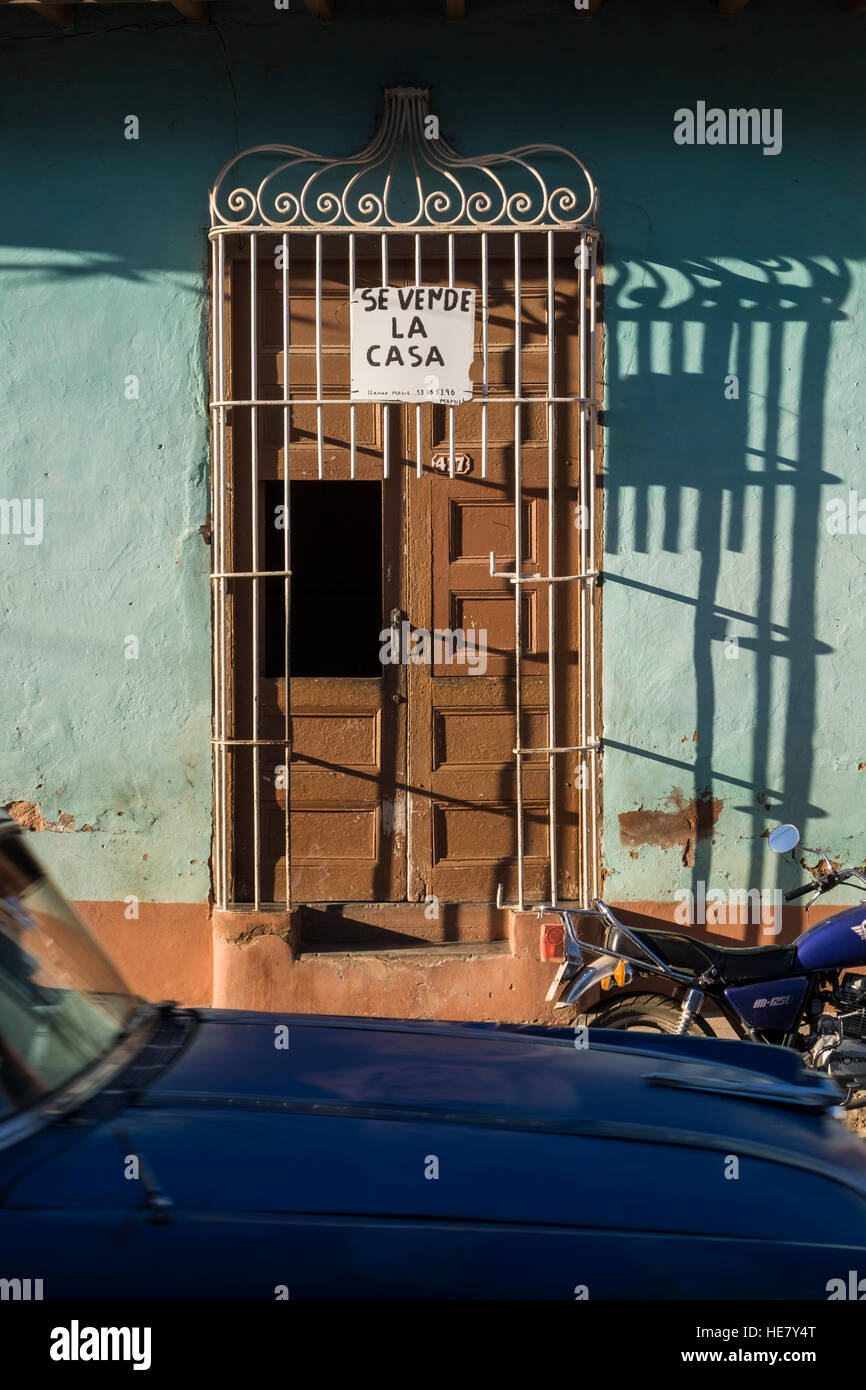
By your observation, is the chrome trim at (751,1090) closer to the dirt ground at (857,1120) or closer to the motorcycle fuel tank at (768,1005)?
the motorcycle fuel tank at (768,1005)

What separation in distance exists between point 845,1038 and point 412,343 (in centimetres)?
351

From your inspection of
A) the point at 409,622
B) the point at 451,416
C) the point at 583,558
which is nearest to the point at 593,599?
the point at 583,558

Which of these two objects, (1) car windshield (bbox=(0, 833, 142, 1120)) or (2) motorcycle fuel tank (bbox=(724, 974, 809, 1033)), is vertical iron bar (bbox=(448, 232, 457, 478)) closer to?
(2) motorcycle fuel tank (bbox=(724, 974, 809, 1033))

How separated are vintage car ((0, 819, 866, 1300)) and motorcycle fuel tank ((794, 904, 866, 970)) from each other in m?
2.02

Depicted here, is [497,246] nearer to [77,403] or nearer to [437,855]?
[77,403]

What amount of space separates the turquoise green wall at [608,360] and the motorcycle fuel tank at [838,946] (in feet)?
4.59

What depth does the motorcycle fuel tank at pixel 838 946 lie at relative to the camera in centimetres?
436

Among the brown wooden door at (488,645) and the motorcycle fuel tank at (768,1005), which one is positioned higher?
the brown wooden door at (488,645)

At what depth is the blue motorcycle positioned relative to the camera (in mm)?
4359

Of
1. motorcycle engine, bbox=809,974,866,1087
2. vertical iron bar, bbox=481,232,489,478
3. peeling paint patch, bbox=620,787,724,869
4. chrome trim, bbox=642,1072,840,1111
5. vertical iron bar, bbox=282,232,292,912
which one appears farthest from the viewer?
peeling paint patch, bbox=620,787,724,869

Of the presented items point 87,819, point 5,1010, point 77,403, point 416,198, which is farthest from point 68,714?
point 5,1010

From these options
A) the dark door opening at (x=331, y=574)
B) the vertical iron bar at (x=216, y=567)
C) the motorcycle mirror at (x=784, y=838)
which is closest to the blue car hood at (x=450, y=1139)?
the motorcycle mirror at (x=784, y=838)

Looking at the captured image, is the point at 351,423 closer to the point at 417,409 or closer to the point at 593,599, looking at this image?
the point at 417,409

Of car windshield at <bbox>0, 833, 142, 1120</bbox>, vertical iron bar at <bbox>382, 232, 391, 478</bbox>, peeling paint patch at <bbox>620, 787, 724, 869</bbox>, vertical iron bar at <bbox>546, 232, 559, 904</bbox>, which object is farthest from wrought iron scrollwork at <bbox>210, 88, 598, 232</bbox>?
car windshield at <bbox>0, 833, 142, 1120</bbox>
